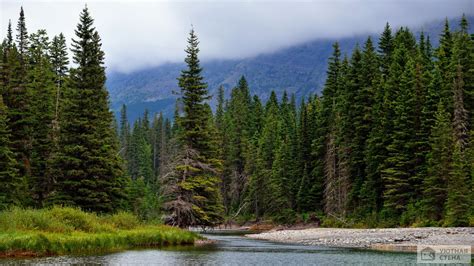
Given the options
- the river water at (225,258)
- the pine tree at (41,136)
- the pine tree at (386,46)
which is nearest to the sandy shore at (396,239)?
the river water at (225,258)

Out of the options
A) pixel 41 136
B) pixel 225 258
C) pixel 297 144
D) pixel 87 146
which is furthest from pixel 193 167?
pixel 297 144

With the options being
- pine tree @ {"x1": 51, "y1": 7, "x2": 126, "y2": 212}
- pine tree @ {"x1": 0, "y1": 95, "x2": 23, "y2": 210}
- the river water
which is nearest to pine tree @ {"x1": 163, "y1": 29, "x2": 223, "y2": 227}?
pine tree @ {"x1": 51, "y1": 7, "x2": 126, "y2": 212}

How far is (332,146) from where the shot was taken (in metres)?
75.4

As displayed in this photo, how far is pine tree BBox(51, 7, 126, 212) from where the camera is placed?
45.3 meters

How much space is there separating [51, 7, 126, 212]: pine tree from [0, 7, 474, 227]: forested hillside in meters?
0.12

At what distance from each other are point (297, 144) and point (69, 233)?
56.4m

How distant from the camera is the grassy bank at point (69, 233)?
2966 cm

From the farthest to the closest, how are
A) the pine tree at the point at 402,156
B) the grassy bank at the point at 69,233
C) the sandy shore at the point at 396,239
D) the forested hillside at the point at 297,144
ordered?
the pine tree at the point at 402,156 → the forested hillside at the point at 297,144 → the sandy shore at the point at 396,239 → the grassy bank at the point at 69,233

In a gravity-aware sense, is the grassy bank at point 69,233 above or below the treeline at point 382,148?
below

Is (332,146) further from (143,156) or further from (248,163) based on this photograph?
(143,156)

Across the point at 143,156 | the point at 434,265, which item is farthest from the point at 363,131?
the point at 143,156

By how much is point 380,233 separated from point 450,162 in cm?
981

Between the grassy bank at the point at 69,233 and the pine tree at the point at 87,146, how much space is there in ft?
18.0

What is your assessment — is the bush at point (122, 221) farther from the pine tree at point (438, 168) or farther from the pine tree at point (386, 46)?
the pine tree at point (386, 46)
